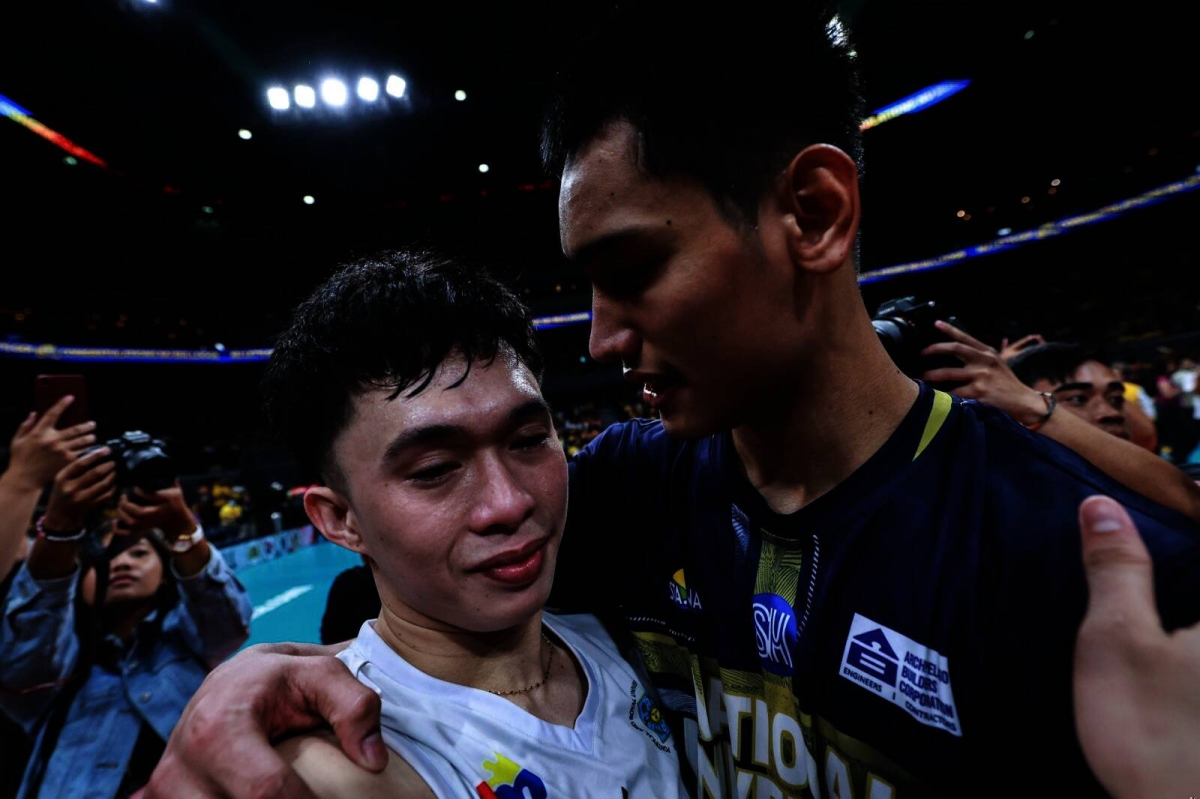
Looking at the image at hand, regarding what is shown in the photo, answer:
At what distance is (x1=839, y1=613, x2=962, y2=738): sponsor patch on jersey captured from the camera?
98 centimetres

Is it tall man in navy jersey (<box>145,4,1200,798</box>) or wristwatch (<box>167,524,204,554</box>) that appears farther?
wristwatch (<box>167,524,204,554</box>)

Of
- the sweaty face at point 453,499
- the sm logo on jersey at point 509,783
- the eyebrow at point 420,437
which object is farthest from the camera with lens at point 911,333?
the sm logo on jersey at point 509,783

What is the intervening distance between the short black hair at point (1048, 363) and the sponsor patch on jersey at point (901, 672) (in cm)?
297

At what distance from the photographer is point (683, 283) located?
1.12 metres

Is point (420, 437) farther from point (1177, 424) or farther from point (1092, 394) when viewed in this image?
point (1177, 424)

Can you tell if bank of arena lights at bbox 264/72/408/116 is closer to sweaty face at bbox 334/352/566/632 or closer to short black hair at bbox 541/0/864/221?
short black hair at bbox 541/0/864/221

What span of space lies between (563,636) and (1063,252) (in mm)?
26456

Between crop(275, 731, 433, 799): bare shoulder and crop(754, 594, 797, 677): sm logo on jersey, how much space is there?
723 millimetres

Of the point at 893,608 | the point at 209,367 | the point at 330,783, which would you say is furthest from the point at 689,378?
the point at 209,367

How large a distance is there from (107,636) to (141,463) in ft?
2.66

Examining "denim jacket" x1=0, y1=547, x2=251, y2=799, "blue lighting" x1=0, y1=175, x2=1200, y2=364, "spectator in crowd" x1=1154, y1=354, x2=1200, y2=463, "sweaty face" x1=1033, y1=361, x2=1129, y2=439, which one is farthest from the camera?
"blue lighting" x1=0, y1=175, x2=1200, y2=364

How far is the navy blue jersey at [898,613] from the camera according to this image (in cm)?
89

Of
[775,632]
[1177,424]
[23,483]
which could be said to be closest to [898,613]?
[775,632]

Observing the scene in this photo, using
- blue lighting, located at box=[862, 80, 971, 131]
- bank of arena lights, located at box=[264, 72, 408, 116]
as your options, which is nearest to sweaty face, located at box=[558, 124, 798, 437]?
blue lighting, located at box=[862, 80, 971, 131]
